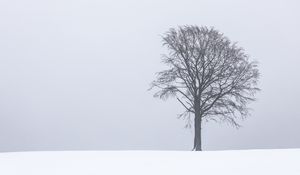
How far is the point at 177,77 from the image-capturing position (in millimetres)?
40031

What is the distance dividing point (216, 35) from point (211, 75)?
3.18m
